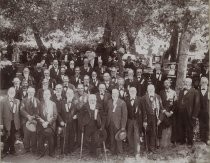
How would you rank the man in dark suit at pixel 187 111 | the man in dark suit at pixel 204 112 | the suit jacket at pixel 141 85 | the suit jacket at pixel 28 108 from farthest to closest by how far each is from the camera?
the suit jacket at pixel 141 85 → the man in dark suit at pixel 187 111 → the suit jacket at pixel 28 108 → the man in dark suit at pixel 204 112

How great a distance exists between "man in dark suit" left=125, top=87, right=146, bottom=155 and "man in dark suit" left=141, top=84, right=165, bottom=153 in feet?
0.34

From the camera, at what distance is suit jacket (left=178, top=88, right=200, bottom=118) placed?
7.54m

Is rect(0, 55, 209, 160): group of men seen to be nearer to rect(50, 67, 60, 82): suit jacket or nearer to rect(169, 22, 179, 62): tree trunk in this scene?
rect(50, 67, 60, 82): suit jacket

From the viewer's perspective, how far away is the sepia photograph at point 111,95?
291 inches

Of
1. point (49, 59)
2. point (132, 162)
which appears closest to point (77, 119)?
point (132, 162)

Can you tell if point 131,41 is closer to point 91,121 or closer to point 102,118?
point 102,118

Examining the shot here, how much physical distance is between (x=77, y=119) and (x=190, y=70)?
302cm

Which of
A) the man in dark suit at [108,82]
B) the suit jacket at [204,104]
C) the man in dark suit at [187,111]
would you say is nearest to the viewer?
the suit jacket at [204,104]

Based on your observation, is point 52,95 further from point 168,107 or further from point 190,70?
point 190,70

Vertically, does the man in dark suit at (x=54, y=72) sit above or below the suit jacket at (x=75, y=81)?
above

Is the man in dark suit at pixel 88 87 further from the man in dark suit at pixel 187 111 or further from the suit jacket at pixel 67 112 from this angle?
the man in dark suit at pixel 187 111

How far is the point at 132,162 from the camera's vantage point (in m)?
7.18

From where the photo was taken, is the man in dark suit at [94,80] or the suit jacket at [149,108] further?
the man in dark suit at [94,80]

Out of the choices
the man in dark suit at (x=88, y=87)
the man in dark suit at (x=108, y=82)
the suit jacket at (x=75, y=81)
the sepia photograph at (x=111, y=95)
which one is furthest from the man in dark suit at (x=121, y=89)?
the suit jacket at (x=75, y=81)
